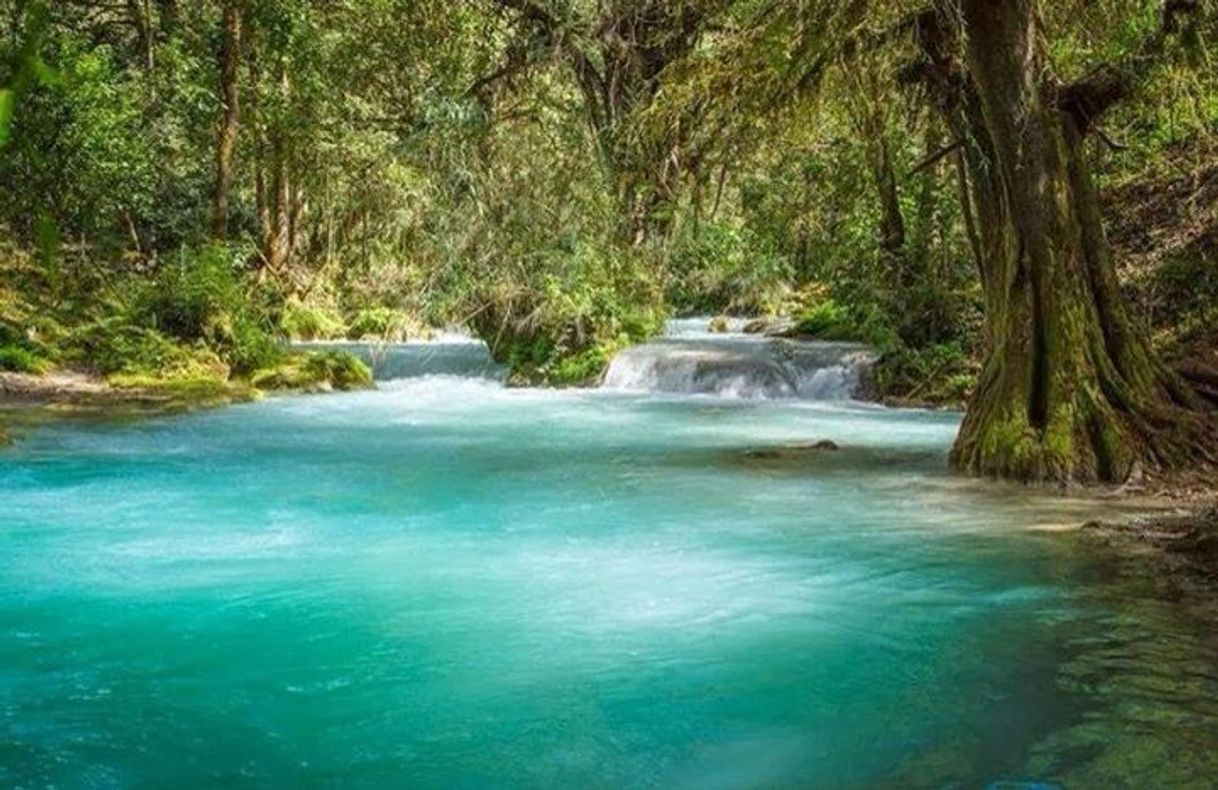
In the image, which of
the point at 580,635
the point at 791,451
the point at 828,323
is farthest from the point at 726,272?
the point at 580,635

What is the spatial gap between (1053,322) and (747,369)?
10306 millimetres

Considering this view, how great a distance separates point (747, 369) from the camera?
66.9ft

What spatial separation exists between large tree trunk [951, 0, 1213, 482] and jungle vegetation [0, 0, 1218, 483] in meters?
0.03

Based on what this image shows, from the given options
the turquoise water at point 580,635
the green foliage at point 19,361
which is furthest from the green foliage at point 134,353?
the turquoise water at point 580,635

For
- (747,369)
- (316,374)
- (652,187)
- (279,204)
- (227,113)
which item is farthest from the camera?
(279,204)

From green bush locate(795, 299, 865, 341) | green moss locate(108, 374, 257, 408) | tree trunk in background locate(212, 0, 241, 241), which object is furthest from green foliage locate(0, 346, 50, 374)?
green bush locate(795, 299, 865, 341)

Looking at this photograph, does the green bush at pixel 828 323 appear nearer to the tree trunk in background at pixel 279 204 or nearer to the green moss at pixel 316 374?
the green moss at pixel 316 374

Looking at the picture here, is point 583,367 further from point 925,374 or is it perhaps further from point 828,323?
point 925,374

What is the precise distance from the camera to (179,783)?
439 cm

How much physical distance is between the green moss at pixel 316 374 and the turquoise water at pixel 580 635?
27.7 feet

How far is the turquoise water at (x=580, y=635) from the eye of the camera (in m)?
4.63

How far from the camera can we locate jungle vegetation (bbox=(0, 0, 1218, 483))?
1029 cm

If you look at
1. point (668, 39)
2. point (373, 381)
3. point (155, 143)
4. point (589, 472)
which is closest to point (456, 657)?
point (589, 472)

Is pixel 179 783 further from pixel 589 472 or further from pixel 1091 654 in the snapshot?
pixel 589 472
